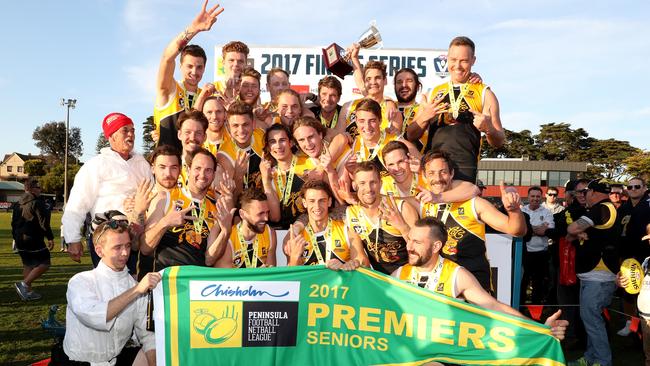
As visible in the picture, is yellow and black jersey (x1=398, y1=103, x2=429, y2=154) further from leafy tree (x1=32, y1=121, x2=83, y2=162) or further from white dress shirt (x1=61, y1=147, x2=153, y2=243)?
leafy tree (x1=32, y1=121, x2=83, y2=162)

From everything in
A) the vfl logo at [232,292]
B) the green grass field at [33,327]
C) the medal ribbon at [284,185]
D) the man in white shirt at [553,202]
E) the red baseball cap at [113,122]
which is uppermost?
the red baseball cap at [113,122]

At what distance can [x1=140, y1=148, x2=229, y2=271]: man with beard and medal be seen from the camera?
190 inches

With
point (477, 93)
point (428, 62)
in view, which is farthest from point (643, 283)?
point (428, 62)

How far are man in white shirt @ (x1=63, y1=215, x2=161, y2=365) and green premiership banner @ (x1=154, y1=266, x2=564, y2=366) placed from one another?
1.01ft

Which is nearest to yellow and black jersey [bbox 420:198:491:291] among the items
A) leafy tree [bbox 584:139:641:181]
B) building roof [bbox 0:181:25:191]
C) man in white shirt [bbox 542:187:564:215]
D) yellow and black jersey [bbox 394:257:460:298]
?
yellow and black jersey [bbox 394:257:460:298]

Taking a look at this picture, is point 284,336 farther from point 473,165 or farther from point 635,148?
point 635,148

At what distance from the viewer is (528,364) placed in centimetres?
413

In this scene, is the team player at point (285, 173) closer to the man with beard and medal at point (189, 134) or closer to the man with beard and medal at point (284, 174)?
the man with beard and medal at point (284, 174)

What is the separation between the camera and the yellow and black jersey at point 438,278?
4477 mm

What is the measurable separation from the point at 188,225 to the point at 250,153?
1460mm

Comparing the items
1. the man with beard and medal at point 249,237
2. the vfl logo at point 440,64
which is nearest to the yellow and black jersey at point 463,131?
the man with beard and medal at point 249,237

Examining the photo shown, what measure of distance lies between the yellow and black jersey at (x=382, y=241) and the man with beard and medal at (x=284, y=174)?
952 mm

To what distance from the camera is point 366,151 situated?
6.21 m

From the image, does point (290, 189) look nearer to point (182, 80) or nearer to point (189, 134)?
point (189, 134)
